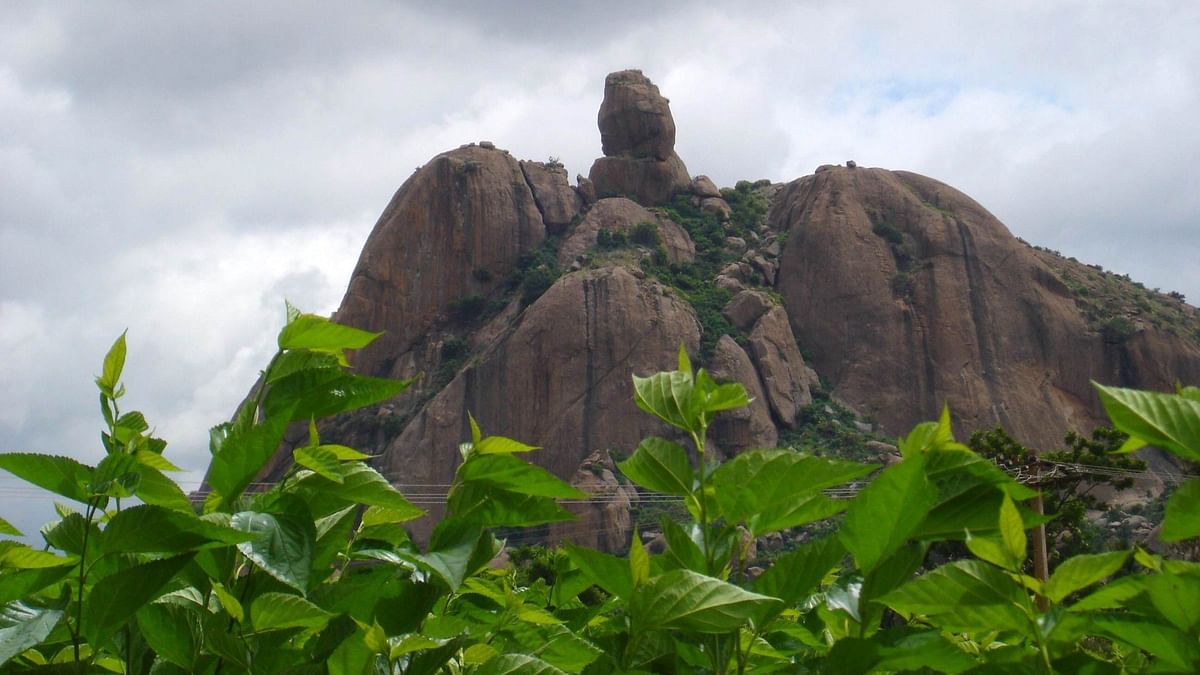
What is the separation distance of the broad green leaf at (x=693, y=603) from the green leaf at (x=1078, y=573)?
0.15 metres

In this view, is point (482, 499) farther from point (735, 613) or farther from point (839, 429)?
point (839, 429)

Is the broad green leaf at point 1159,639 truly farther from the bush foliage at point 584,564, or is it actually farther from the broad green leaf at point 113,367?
the broad green leaf at point 113,367

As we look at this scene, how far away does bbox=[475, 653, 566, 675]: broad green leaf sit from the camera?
24.1 inches

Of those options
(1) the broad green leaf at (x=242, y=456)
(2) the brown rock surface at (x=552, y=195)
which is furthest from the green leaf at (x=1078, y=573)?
(2) the brown rock surface at (x=552, y=195)

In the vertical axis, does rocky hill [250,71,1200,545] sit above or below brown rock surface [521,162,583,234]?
below

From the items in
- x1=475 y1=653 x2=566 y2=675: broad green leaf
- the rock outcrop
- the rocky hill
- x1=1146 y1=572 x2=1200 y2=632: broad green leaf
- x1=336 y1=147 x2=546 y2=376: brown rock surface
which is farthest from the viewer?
the rock outcrop

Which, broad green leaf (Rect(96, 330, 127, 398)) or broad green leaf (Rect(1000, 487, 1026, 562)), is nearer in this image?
broad green leaf (Rect(1000, 487, 1026, 562))

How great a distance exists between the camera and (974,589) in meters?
0.54

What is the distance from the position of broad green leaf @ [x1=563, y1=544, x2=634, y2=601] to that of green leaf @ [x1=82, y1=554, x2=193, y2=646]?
24 centimetres

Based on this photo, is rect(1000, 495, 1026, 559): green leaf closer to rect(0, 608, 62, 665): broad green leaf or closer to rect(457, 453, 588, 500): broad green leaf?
rect(457, 453, 588, 500): broad green leaf

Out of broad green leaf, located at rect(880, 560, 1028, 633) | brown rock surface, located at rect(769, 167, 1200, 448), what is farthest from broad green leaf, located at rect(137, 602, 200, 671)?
brown rock surface, located at rect(769, 167, 1200, 448)

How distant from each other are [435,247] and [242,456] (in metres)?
28.4

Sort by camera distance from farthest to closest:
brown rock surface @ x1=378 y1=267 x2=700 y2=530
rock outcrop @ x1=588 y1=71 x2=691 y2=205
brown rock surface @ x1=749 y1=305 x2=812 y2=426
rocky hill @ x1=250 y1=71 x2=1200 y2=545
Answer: rock outcrop @ x1=588 y1=71 x2=691 y2=205, brown rock surface @ x1=749 y1=305 x2=812 y2=426, rocky hill @ x1=250 y1=71 x2=1200 y2=545, brown rock surface @ x1=378 y1=267 x2=700 y2=530

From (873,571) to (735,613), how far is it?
9cm
